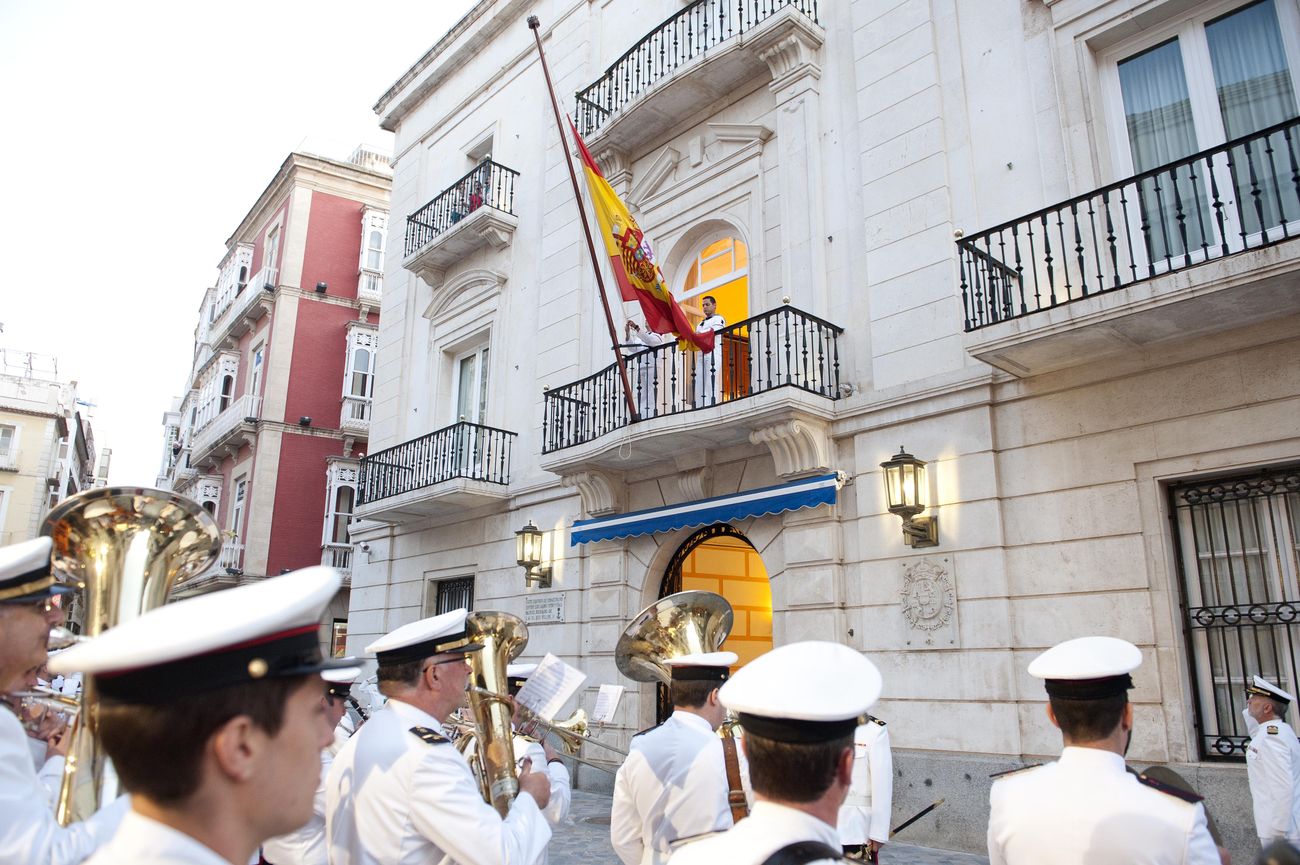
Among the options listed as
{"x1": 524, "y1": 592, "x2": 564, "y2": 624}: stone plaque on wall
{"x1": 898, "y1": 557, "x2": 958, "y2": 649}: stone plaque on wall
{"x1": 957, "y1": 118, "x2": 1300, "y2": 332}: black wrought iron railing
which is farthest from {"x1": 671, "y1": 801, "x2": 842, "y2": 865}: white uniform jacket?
{"x1": 524, "y1": 592, "x2": 564, "y2": 624}: stone plaque on wall

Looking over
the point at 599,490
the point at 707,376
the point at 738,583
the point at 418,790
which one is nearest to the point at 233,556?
the point at 599,490

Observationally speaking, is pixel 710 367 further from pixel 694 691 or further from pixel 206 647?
pixel 206 647

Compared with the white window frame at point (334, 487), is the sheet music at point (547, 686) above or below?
below

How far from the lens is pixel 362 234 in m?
27.3

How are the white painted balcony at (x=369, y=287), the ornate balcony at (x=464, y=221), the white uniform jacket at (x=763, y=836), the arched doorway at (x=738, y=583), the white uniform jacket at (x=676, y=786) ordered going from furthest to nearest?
the white painted balcony at (x=369, y=287)
the ornate balcony at (x=464, y=221)
the arched doorway at (x=738, y=583)
the white uniform jacket at (x=676, y=786)
the white uniform jacket at (x=763, y=836)

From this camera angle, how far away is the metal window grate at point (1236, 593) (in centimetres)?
710

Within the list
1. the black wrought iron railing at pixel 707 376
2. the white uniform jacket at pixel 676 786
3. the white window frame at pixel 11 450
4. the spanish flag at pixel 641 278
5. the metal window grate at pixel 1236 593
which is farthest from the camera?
the white window frame at pixel 11 450

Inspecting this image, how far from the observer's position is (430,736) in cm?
309

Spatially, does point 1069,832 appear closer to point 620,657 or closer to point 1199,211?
point 620,657

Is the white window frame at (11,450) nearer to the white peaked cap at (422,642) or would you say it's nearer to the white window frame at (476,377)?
the white window frame at (476,377)

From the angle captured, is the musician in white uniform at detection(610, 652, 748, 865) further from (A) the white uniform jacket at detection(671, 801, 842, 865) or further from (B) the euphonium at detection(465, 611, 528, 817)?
(A) the white uniform jacket at detection(671, 801, 842, 865)

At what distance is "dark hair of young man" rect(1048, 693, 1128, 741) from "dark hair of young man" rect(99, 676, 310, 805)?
2.46 m

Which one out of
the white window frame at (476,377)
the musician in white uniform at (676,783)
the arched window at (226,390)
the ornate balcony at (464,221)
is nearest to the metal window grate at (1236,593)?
the musician in white uniform at (676,783)

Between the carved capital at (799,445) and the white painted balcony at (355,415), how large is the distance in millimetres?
17235
